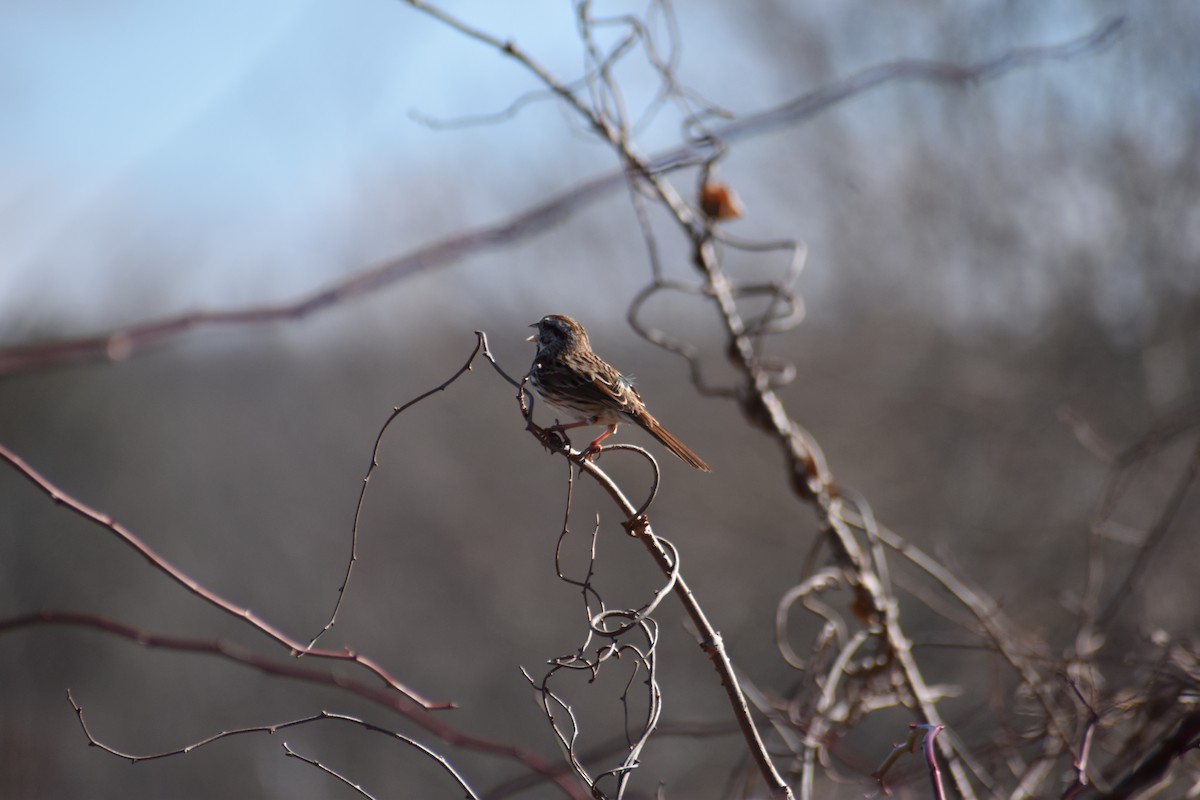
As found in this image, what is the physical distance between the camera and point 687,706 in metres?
13.4

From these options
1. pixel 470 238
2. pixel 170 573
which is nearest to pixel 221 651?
pixel 170 573

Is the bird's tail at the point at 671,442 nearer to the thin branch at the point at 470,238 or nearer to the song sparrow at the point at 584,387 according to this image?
the song sparrow at the point at 584,387

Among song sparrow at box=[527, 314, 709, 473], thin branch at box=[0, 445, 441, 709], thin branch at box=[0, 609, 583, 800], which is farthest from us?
song sparrow at box=[527, 314, 709, 473]

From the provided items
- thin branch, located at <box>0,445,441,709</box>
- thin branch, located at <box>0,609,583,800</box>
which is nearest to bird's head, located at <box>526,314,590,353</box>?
thin branch, located at <box>0,609,583,800</box>

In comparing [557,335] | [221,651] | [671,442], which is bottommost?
[221,651]

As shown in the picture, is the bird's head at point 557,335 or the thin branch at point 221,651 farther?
the bird's head at point 557,335

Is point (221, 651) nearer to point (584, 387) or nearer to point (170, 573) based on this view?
point (170, 573)

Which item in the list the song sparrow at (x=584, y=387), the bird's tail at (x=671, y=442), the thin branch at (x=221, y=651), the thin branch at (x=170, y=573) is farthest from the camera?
the song sparrow at (x=584, y=387)

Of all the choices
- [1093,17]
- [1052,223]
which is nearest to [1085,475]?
[1052,223]

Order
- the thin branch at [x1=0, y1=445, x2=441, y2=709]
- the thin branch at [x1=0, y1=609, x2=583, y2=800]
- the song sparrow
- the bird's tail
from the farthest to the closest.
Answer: the song sparrow, the bird's tail, the thin branch at [x1=0, y1=609, x2=583, y2=800], the thin branch at [x1=0, y1=445, x2=441, y2=709]

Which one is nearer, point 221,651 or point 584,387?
point 221,651

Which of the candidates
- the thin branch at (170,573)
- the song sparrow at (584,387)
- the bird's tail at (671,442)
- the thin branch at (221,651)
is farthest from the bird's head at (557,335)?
the thin branch at (170,573)

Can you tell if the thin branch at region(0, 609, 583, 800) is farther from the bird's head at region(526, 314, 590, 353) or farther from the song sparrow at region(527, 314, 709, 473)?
the bird's head at region(526, 314, 590, 353)

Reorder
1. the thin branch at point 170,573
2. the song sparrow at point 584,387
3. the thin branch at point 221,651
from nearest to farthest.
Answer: the thin branch at point 170,573, the thin branch at point 221,651, the song sparrow at point 584,387
